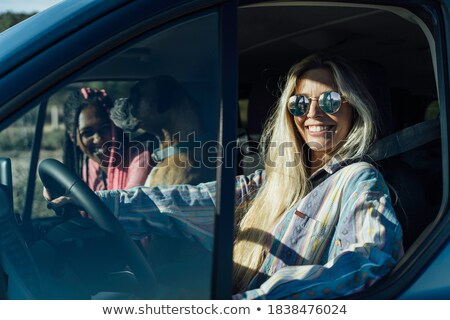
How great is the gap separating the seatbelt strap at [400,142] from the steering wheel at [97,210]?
2.80 ft

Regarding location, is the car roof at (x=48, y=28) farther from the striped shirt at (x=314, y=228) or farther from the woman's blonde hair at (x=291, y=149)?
the woman's blonde hair at (x=291, y=149)

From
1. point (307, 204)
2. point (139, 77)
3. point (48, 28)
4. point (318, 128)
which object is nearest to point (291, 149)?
point (318, 128)

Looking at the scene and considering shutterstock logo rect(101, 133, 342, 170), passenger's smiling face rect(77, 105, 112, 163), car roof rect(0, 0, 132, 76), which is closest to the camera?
car roof rect(0, 0, 132, 76)

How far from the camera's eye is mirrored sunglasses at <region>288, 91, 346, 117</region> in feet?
6.29

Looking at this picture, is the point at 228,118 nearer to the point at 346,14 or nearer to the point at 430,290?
the point at 430,290

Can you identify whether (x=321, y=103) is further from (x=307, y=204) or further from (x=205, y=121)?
(x=205, y=121)

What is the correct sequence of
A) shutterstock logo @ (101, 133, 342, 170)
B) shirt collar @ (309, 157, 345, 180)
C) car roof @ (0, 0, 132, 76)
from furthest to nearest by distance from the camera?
1. shirt collar @ (309, 157, 345, 180)
2. shutterstock logo @ (101, 133, 342, 170)
3. car roof @ (0, 0, 132, 76)

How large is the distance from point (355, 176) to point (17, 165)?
92 cm

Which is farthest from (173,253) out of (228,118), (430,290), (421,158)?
(421,158)

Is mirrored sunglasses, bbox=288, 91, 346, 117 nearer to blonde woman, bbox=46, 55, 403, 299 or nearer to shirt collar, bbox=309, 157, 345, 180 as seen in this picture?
blonde woman, bbox=46, 55, 403, 299

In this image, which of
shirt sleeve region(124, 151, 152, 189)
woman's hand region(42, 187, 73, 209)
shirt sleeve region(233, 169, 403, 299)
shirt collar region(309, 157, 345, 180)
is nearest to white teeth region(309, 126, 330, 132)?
shirt collar region(309, 157, 345, 180)

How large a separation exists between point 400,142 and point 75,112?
106 centimetres

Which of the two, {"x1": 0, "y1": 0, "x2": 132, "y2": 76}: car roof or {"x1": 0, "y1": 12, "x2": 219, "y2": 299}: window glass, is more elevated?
{"x1": 0, "y1": 0, "x2": 132, "y2": 76}: car roof

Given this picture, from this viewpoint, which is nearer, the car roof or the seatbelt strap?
the car roof
